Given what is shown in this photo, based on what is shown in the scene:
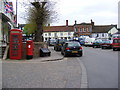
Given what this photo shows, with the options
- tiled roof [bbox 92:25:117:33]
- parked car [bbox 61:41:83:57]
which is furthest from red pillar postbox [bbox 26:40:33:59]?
tiled roof [bbox 92:25:117:33]

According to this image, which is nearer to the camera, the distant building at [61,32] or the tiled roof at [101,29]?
the tiled roof at [101,29]

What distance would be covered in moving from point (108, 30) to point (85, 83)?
80.1 meters

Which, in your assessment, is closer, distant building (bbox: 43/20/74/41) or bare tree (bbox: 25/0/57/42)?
bare tree (bbox: 25/0/57/42)

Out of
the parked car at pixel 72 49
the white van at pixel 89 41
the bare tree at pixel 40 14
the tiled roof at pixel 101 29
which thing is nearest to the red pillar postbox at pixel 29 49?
the parked car at pixel 72 49

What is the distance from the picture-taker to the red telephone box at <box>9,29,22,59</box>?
1574 centimetres

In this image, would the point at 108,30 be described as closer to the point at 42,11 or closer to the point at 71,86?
the point at 42,11

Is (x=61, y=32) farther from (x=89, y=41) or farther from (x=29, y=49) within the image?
(x=29, y=49)

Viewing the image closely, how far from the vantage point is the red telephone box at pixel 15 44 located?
620 inches

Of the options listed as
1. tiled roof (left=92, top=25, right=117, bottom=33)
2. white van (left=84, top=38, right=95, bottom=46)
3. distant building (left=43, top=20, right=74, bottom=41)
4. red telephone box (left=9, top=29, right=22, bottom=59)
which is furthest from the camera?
distant building (left=43, top=20, right=74, bottom=41)

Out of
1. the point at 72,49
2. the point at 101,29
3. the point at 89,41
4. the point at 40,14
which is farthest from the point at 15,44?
the point at 101,29

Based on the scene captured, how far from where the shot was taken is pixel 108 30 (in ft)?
279

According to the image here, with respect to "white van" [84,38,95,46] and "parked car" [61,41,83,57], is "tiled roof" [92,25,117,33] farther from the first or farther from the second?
"parked car" [61,41,83,57]

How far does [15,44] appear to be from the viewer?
15867mm

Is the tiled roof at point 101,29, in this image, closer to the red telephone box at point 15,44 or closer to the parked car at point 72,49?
the parked car at point 72,49
